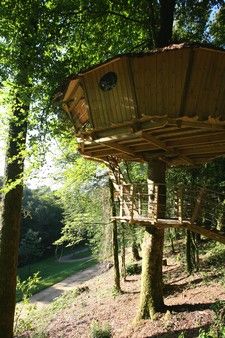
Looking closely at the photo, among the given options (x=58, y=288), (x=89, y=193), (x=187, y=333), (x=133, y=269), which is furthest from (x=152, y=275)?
(x=58, y=288)

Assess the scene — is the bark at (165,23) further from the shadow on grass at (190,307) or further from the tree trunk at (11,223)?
the shadow on grass at (190,307)

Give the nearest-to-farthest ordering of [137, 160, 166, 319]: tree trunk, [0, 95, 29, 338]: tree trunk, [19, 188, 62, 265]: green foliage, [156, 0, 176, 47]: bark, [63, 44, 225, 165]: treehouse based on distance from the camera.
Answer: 1. [63, 44, 225, 165]: treehouse
2. [0, 95, 29, 338]: tree trunk
3. [156, 0, 176, 47]: bark
4. [137, 160, 166, 319]: tree trunk
5. [19, 188, 62, 265]: green foliage

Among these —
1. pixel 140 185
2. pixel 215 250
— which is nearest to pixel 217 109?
pixel 140 185

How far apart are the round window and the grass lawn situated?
30.1 meters

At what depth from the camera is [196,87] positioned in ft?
31.9

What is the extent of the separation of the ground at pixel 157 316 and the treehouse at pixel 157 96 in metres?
5.84

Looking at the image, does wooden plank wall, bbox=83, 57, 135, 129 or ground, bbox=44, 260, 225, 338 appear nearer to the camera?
wooden plank wall, bbox=83, 57, 135, 129

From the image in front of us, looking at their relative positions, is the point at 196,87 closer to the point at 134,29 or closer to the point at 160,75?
the point at 160,75

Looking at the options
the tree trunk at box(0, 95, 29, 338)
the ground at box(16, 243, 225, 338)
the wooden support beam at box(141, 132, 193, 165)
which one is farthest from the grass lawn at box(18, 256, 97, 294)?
the wooden support beam at box(141, 132, 193, 165)

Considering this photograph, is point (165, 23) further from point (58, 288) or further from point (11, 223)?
point (58, 288)

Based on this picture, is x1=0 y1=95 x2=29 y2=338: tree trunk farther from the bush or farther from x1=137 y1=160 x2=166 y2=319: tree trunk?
the bush

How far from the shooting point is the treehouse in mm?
9555

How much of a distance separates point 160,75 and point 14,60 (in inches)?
198

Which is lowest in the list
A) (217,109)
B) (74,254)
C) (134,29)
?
(74,254)
